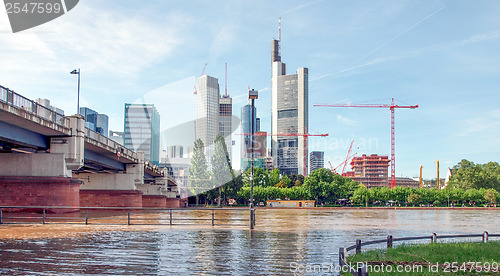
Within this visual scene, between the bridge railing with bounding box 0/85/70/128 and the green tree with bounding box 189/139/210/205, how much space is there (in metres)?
98.1

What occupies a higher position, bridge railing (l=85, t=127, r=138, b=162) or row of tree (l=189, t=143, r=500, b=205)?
bridge railing (l=85, t=127, r=138, b=162)

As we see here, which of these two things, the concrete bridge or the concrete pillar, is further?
the concrete pillar

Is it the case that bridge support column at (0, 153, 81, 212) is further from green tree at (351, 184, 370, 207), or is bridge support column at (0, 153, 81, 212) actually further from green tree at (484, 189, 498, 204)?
green tree at (484, 189, 498, 204)

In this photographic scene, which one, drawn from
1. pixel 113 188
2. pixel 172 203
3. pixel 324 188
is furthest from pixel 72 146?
pixel 324 188

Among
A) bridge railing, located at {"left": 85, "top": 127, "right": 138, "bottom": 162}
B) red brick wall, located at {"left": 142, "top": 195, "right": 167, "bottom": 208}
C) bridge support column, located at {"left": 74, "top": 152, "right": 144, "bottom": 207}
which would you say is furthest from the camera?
red brick wall, located at {"left": 142, "top": 195, "right": 167, "bottom": 208}

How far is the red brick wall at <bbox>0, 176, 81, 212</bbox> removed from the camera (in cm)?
3725

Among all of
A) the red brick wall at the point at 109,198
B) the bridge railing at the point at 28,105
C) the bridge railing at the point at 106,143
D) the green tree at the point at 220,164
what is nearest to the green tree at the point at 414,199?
the green tree at the point at 220,164

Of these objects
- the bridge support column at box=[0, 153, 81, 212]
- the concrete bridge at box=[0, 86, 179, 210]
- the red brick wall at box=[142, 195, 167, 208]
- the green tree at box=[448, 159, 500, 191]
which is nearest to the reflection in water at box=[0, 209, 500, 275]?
the concrete bridge at box=[0, 86, 179, 210]

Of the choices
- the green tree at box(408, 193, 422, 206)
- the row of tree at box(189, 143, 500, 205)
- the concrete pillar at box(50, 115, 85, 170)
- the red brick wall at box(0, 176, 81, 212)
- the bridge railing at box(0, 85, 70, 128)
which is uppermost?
the bridge railing at box(0, 85, 70, 128)

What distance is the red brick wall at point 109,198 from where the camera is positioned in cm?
6625

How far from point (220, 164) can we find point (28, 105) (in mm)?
102173

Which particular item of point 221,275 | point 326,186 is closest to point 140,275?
point 221,275

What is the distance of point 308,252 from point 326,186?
147038mm

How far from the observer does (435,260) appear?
1466cm
